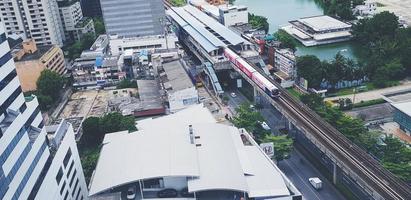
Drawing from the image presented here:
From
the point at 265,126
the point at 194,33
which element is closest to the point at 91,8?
the point at 194,33

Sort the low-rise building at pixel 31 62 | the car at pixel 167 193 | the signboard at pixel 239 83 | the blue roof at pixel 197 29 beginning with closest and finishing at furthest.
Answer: the car at pixel 167 193 < the signboard at pixel 239 83 < the low-rise building at pixel 31 62 < the blue roof at pixel 197 29

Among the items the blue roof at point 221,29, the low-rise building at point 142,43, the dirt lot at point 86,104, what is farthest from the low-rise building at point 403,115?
the low-rise building at point 142,43

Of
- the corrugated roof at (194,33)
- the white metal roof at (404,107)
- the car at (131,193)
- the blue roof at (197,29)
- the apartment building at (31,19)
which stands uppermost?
the apartment building at (31,19)

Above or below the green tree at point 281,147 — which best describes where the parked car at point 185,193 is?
above

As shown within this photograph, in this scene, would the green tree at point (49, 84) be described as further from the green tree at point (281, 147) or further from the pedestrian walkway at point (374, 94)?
the pedestrian walkway at point (374, 94)

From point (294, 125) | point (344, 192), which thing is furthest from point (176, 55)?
point (344, 192)

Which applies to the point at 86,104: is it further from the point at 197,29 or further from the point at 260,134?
the point at 260,134

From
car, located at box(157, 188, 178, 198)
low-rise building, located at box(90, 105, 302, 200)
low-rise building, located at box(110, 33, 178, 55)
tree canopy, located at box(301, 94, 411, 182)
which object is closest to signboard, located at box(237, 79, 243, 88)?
low-rise building, located at box(110, 33, 178, 55)
